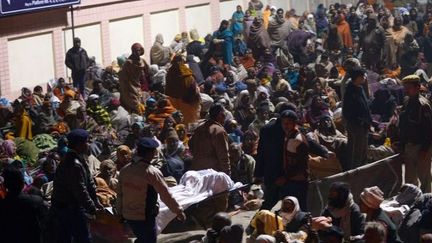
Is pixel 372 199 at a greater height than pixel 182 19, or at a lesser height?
lesser

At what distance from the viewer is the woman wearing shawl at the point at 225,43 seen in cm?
2514

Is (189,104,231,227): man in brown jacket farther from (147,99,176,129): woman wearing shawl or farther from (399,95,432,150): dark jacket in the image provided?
(147,99,176,129): woman wearing shawl

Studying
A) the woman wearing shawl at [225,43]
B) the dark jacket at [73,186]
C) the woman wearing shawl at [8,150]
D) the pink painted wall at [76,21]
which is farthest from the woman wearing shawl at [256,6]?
the dark jacket at [73,186]

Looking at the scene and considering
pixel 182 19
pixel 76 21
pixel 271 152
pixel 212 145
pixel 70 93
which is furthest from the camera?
pixel 182 19

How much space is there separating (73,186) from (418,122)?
4943 mm

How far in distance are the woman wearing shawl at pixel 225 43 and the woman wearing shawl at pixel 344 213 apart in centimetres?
1232

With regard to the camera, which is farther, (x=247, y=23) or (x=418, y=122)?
(x=247, y=23)

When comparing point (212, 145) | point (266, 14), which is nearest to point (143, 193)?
point (212, 145)

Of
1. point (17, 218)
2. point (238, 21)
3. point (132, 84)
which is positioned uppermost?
point (238, 21)

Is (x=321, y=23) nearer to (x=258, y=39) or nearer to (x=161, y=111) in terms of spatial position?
(x=258, y=39)

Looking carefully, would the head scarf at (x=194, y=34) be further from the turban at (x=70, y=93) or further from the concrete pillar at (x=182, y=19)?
the turban at (x=70, y=93)

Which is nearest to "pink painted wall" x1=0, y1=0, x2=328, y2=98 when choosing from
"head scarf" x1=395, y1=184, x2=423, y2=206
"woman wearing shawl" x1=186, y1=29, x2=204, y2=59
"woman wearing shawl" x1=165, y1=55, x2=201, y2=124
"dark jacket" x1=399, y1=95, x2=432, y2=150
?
"woman wearing shawl" x1=186, y1=29, x2=204, y2=59

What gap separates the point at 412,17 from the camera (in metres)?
30.5

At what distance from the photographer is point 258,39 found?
27188 millimetres
